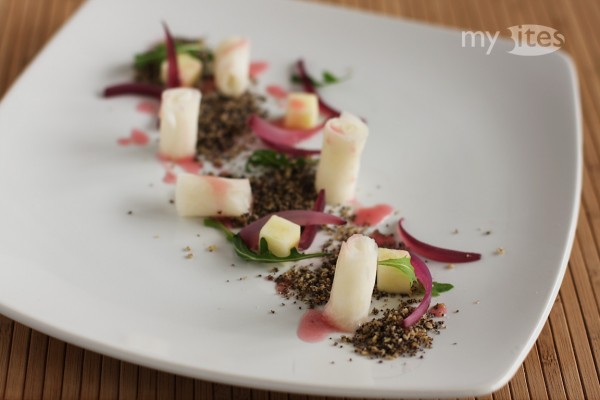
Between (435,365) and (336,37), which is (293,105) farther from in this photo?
(435,365)

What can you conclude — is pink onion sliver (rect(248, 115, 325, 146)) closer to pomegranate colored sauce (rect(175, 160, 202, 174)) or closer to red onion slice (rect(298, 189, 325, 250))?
pomegranate colored sauce (rect(175, 160, 202, 174))

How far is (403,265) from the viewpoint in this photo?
206 centimetres

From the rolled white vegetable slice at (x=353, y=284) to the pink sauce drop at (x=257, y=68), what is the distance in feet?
3.44

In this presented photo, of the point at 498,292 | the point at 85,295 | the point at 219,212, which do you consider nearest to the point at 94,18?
the point at 219,212

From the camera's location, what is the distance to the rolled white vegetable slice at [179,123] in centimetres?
249

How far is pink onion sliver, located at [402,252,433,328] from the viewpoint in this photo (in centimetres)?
203

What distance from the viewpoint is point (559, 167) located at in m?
2.56

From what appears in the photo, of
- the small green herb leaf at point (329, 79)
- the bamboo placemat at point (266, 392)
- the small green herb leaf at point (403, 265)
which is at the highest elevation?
the small green herb leaf at point (403, 265)

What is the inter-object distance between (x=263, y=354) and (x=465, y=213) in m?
0.78

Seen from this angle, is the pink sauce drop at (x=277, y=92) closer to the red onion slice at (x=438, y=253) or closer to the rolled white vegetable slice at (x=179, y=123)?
the rolled white vegetable slice at (x=179, y=123)

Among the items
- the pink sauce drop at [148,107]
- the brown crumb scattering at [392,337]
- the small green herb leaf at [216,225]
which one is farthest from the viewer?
the pink sauce drop at [148,107]

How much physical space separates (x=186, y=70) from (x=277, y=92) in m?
0.30

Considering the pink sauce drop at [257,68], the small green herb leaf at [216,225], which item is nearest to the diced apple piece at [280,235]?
the small green herb leaf at [216,225]

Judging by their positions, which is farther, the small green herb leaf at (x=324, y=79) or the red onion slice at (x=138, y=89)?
the small green herb leaf at (x=324, y=79)
